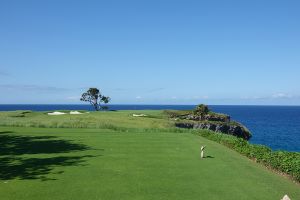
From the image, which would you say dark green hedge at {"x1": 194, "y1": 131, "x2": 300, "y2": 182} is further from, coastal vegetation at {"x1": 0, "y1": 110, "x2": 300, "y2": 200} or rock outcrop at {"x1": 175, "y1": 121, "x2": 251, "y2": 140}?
rock outcrop at {"x1": 175, "y1": 121, "x2": 251, "y2": 140}

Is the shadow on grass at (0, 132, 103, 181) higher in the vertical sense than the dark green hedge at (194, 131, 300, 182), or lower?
higher

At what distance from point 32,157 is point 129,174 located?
7.94m

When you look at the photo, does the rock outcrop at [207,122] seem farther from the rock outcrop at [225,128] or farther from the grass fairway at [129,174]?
the grass fairway at [129,174]

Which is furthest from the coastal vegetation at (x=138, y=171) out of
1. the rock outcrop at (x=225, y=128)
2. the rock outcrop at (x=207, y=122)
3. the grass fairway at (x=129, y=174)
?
the rock outcrop at (x=225, y=128)

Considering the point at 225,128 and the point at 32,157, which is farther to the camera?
the point at 225,128

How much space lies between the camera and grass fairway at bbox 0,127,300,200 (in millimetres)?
17000

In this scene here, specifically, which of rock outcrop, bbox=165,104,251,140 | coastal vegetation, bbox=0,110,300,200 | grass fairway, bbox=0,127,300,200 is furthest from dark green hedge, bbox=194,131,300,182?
rock outcrop, bbox=165,104,251,140

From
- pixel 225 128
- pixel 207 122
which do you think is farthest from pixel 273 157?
pixel 225 128

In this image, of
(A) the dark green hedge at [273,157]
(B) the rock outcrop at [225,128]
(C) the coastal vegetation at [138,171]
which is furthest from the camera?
(B) the rock outcrop at [225,128]

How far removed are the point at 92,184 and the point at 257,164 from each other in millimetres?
12488

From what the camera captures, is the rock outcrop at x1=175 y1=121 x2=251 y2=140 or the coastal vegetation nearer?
the coastal vegetation

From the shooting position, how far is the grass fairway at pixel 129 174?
17.0 metres

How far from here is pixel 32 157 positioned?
25.2m

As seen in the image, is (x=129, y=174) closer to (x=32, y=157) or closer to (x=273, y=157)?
(x=32, y=157)
